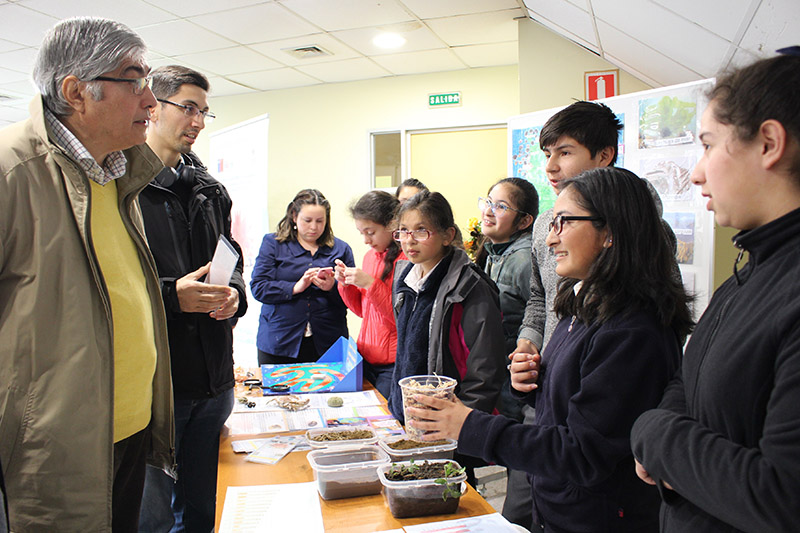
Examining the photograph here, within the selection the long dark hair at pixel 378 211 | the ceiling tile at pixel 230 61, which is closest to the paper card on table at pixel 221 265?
the long dark hair at pixel 378 211

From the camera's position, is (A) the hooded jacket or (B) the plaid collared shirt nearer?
(B) the plaid collared shirt

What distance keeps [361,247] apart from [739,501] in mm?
5534

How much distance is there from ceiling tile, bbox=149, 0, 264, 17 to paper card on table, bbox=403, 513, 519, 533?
3813mm

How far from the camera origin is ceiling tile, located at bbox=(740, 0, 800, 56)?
5.53 feet

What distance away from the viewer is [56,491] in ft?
3.87

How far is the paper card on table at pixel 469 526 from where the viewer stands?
119cm

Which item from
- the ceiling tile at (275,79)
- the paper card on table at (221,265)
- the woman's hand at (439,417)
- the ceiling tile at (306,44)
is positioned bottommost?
the woman's hand at (439,417)

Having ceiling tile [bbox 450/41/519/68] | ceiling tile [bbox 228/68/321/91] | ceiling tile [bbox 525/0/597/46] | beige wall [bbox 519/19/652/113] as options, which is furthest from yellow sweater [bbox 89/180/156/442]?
ceiling tile [bbox 228/68/321/91]

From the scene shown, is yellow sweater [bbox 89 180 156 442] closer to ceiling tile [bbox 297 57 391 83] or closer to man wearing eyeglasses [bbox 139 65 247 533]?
man wearing eyeglasses [bbox 139 65 247 533]

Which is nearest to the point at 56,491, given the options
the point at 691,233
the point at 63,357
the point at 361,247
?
the point at 63,357

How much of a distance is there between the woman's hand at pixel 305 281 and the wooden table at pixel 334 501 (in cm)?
152

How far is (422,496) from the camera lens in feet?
4.13

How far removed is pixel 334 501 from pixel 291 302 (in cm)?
199

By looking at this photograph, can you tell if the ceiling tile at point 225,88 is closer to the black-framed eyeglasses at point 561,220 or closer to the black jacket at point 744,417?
the black-framed eyeglasses at point 561,220
